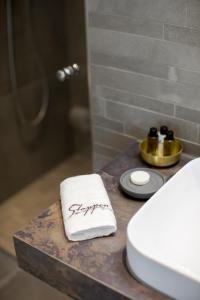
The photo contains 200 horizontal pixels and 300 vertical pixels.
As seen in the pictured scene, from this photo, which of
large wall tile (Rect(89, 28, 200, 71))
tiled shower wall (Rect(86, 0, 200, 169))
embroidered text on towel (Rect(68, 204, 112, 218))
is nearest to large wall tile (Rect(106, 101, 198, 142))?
tiled shower wall (Rect(86, 0, 200, 169))

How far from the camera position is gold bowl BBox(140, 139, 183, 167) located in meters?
1.36

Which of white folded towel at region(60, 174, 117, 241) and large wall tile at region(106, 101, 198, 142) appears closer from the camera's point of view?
white folded towel at region(60, 174, 117, 241)

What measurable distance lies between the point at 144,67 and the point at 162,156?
0.29 m

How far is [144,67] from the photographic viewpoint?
55.9 inches

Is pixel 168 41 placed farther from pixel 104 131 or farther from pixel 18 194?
pixel 18 194

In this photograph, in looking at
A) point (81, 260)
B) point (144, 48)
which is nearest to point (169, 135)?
A: point (144, 48)

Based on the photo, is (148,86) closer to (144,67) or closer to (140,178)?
(144,67)

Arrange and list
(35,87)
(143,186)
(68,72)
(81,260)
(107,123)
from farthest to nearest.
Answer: (35,87), (68,72), (107,123), (143,186), (81,260)

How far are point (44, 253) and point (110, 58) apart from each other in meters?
0.72

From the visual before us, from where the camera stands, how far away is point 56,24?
5.95ft

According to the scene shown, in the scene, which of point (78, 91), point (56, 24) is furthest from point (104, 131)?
point (56, 24)

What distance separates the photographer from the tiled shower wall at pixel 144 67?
1301 millimetres

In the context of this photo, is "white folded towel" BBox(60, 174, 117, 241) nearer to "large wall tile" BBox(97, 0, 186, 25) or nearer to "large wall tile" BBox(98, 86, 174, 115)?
"large wall tile" BBox(98, 86, 174, 115)

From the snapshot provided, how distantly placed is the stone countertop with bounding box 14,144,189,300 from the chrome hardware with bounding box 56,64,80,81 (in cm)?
67
